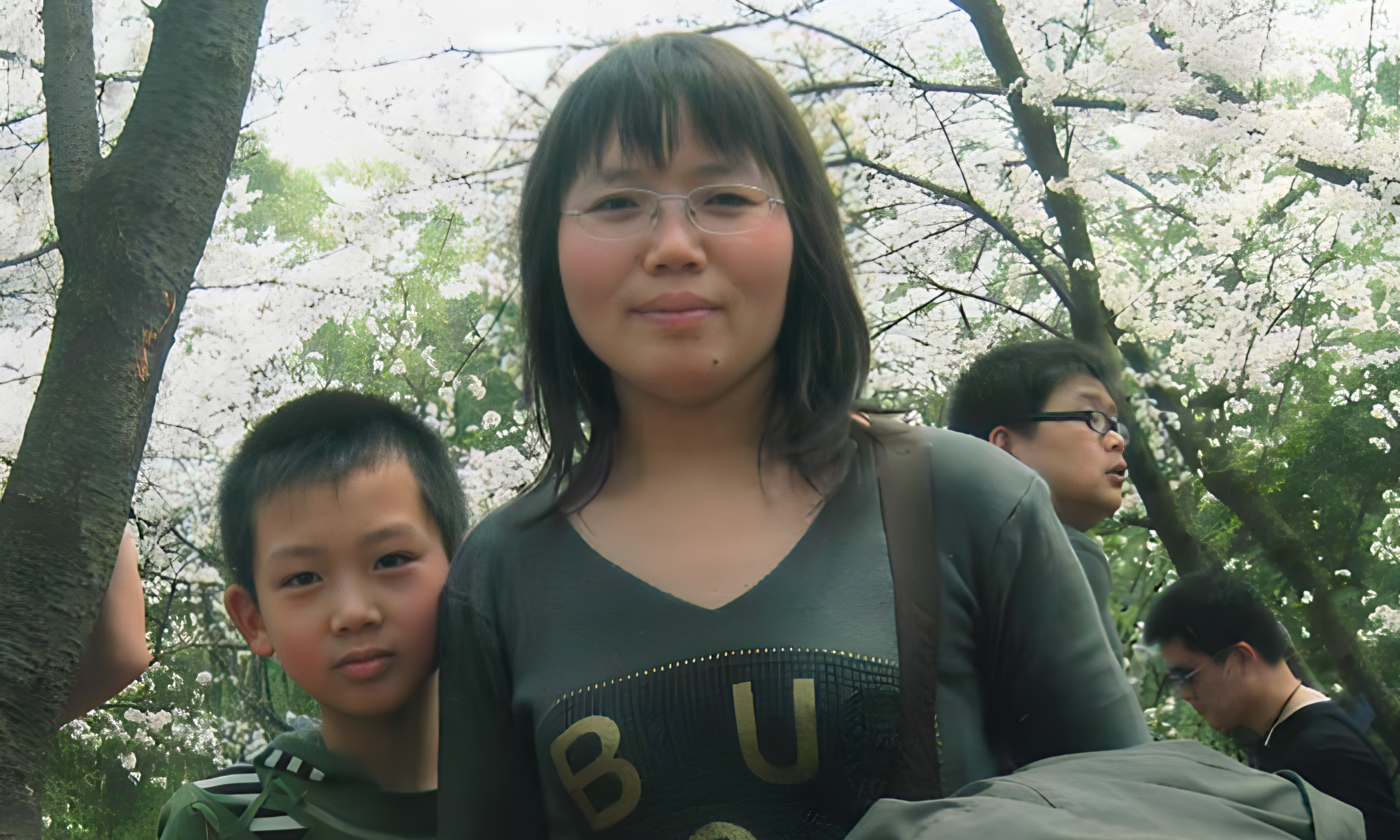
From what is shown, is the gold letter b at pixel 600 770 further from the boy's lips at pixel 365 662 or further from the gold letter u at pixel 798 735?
the boy's lips at pixel 365 662

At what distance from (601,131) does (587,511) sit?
39 centimetres

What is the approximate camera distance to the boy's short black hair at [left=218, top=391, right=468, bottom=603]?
1559 mm

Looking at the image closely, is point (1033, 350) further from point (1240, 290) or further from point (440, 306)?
point (440, 306)

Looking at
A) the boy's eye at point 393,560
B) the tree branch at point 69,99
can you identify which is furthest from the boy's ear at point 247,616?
the tree branch at point 69,99

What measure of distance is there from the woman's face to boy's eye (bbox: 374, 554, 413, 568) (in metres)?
0.59

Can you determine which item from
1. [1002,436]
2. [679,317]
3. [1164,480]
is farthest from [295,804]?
[1164,480]

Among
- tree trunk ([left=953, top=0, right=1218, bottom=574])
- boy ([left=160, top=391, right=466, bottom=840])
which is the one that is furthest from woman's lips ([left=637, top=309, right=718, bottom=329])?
tree trunk ([left=953, top=0, right=1218, bottom=574])

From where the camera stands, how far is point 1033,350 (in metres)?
2.88

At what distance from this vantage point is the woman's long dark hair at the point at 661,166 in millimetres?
1062

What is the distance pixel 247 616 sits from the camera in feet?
5.38

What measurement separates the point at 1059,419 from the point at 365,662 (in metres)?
1.92

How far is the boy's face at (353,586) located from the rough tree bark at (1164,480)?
471 centimetres

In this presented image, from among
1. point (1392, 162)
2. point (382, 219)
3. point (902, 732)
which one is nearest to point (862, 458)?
point (902, 732)

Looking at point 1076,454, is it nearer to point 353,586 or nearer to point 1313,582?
point 353,586
